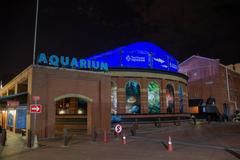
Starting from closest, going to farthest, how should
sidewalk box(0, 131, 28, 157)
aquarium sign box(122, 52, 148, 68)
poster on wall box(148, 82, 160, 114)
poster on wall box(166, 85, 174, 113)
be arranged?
1. sidewalk box(0, 131, 28, 157)
2. poster on wall box(148, 82, 160, 114)
3. aquarium sign box(122, 52, 148, 68)
4. poster on wall box(166, 85, 174, 113)

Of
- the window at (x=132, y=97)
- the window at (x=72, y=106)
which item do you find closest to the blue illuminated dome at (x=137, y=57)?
the window at (x=132, y=97)

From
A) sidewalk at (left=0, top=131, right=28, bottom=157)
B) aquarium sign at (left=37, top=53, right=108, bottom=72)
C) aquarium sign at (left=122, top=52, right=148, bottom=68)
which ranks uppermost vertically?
aquarium sign at (left=122, top=52, right=148, bottom=68)

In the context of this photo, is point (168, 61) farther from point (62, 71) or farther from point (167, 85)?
point (62, 71)

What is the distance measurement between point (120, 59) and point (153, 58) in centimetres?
739

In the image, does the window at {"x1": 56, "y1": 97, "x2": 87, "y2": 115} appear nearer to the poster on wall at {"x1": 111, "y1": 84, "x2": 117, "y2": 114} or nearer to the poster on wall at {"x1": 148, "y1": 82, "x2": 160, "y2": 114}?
the poster on wall at {"x1": 111, "y1": 84, "x2": 117, "y2": 114}

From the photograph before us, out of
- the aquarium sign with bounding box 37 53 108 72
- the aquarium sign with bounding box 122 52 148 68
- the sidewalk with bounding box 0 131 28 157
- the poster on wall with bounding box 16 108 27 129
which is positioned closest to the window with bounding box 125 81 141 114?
the aquarium sign with bounding box 122 52 148 68

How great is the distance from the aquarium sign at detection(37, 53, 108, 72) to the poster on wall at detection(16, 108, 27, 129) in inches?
348

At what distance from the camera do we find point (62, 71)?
88.1 feet

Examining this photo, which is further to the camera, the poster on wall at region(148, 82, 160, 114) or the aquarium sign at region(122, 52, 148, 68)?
the aquarium sign at region(122, 52, 148, 68)

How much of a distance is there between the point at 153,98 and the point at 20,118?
78.4 ft

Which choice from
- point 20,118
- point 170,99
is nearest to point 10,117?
point 20,118

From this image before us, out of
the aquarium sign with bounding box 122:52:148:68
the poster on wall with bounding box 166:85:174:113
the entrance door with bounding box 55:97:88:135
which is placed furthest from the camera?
the poster on wall with bounding box 166:85:174:113

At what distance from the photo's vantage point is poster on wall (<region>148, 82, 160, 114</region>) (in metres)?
44.9

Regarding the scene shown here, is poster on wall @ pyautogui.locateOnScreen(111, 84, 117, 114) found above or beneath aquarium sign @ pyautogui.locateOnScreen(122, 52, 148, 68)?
beneath
